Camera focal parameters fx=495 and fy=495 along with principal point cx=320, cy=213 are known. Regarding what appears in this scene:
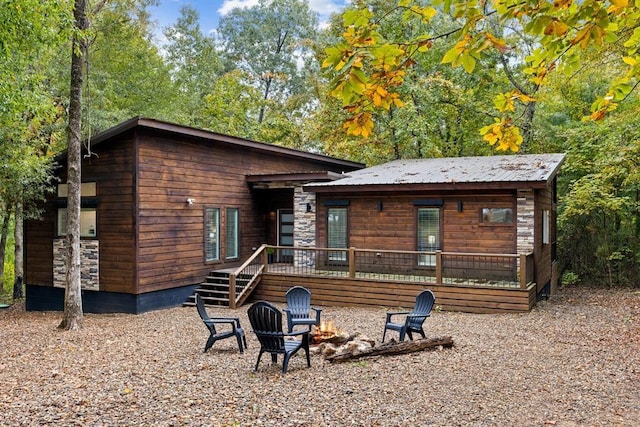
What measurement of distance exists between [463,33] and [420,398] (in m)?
3.99

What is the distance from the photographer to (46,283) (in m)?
12.9

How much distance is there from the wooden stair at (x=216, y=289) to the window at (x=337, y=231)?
2475 millimetres

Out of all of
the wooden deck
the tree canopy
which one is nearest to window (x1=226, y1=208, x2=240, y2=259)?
the wooden deck

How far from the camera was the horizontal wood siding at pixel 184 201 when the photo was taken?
37.3 ft

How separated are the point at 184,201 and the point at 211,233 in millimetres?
1360

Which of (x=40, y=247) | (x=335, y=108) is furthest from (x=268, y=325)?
(x=335, y=108)

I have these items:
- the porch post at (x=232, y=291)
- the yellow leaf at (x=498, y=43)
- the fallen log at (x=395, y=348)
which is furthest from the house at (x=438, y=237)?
the yellow leaf at (x=498, y=43)

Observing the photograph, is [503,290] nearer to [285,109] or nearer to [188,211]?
[188,211]

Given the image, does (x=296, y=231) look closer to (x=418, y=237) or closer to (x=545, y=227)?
(x=418, y=237)

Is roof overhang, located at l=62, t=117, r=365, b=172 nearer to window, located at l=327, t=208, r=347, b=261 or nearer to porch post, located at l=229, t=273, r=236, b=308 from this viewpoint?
window, located at l=327, t=208, r=347, b=261

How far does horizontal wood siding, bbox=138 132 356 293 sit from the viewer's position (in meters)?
11.4

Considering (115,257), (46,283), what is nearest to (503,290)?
(115,257)

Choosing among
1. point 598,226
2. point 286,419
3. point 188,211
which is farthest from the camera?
point 598,226

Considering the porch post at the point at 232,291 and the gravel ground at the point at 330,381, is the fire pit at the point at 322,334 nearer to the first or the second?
the gravel ground at the point at 330,381
